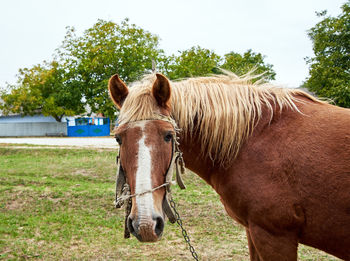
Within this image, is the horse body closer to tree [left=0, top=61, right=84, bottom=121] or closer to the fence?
tree [left=0, top=61, right=84, bottom=121]

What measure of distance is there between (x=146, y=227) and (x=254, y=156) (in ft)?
3.21

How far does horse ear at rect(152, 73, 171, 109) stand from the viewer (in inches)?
83.8

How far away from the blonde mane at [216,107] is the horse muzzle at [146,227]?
0.73 meters

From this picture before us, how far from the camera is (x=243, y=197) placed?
2166mm

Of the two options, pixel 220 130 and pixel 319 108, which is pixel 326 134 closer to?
pixel 319 108

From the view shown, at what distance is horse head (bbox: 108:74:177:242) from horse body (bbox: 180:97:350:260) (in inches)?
23.3

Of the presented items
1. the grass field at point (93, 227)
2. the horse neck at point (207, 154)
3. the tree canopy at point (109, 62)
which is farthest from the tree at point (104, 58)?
the horse neck at point (207, 154)

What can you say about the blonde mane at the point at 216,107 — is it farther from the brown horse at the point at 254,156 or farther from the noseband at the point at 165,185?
the noseband at the point at 165,185

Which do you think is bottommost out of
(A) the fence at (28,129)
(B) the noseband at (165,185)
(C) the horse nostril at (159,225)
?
(A) the fence at (28,129)

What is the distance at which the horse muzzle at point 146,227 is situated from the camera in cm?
180

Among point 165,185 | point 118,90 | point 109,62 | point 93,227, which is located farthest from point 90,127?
point 165,185

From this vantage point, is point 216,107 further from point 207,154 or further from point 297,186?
point 297,186

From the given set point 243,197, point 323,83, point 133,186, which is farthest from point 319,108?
point 323,83

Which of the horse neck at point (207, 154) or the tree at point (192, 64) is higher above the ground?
the tree at point (192, 64)
